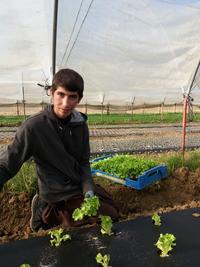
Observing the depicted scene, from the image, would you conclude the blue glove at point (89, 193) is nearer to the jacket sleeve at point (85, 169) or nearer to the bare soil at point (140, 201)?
the jacket sleeve at point (85, 169)

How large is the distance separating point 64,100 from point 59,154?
1.24ft

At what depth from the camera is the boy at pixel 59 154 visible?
2.29 metres

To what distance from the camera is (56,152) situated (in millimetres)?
2475

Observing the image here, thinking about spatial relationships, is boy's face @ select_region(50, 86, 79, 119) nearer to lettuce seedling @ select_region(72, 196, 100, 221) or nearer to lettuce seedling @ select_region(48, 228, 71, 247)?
lettuce seedling @ select_region(72, 196, 100, 221)

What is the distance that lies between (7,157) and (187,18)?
330cm

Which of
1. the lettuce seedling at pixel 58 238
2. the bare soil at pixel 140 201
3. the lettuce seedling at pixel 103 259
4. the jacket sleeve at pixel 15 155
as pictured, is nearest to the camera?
the lettuce seedling at pixel 103 259

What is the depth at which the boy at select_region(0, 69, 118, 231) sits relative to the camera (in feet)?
7.50

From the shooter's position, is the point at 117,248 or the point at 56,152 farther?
the point at 56,152

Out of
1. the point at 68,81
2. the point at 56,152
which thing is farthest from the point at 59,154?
the point at 68,81

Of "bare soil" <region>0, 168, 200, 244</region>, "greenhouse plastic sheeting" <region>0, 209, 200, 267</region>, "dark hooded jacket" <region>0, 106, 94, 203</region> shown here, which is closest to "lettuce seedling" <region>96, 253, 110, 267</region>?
"greenhouse plastic sheeting" <region>0, 209, 200, 267</region>

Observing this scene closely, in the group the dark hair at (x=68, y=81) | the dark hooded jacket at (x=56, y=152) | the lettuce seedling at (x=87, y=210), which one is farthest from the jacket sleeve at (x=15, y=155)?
the lettuce seedling at (x=87, y=210)

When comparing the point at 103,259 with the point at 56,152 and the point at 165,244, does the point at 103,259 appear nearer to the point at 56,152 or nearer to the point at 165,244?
the point at 165,244

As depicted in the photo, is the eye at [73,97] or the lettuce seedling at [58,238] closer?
the lettuce seedling at [58,238]

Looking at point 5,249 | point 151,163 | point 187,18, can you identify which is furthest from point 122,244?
point 187,18
